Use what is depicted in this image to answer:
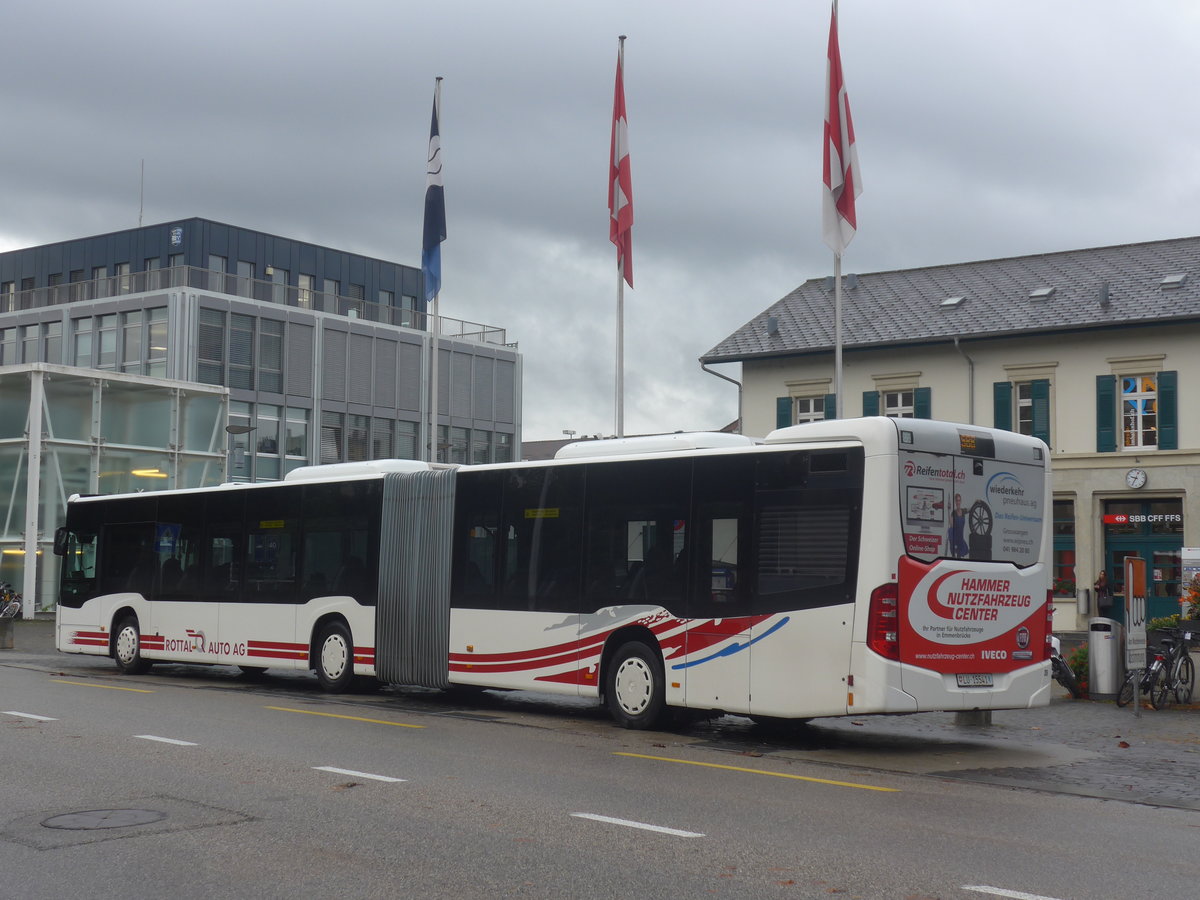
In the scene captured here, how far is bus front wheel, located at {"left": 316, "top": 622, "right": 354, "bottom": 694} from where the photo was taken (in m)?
18.5

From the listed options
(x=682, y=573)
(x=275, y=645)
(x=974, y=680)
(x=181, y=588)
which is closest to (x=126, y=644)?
(x=181, y=588)

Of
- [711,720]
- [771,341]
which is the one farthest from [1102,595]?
[711,720]

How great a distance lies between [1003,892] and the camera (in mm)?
6785

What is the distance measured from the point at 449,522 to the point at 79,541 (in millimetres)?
9300

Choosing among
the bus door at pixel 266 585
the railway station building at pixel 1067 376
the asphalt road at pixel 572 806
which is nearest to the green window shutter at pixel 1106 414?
the railway station building at pixel 1067 376

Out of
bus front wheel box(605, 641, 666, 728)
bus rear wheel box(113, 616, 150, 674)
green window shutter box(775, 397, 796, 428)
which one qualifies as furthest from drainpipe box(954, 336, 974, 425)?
bus front wheel box(605, 641, 666, 728)

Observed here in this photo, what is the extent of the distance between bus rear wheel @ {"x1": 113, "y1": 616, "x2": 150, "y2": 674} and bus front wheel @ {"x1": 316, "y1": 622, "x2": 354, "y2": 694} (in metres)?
4.67

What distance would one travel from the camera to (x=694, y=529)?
1419cm

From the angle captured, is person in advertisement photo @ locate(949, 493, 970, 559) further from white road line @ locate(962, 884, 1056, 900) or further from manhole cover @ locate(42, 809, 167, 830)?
manhole cover @ locate(42, 809, 167, 830)

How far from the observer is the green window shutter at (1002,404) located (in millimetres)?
39438

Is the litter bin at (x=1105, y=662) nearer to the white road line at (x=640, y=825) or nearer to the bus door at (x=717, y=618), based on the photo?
the bus door at (x=717, y=618)

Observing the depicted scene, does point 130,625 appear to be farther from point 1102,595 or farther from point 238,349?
point 238,349

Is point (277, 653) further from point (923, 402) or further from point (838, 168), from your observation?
point (923, 402)

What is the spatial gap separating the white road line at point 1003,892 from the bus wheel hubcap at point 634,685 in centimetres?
764
